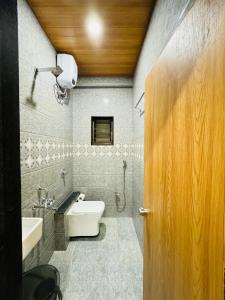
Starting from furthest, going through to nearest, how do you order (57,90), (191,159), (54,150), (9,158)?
(57,90), (54,150), (191,159), (9,158)

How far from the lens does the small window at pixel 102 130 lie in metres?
3.33

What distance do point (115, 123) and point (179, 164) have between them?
2605 millimetres

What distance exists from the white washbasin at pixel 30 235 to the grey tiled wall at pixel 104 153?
6.19 ft

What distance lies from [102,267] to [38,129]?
5.47ft

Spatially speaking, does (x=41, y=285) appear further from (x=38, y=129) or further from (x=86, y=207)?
(x=86, y=207)

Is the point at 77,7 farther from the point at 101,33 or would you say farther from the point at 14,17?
the point at 14,17

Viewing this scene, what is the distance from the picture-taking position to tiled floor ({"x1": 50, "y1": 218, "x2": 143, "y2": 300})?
1591mm

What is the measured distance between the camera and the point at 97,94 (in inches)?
127

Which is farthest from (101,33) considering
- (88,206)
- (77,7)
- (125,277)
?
(125,277)

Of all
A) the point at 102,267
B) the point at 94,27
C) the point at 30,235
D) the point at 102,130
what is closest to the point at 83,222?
the point at 102,267

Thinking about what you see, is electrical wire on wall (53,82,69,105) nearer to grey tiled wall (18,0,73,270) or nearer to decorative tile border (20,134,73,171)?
grey tiled wall (18,0,73,270)

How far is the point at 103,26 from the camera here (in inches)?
72.3

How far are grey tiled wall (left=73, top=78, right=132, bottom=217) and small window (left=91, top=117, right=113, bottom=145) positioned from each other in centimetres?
12

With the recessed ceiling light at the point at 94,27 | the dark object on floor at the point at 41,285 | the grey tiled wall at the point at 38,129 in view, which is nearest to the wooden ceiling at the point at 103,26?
the recessed ceiling light at the point at 94,27
